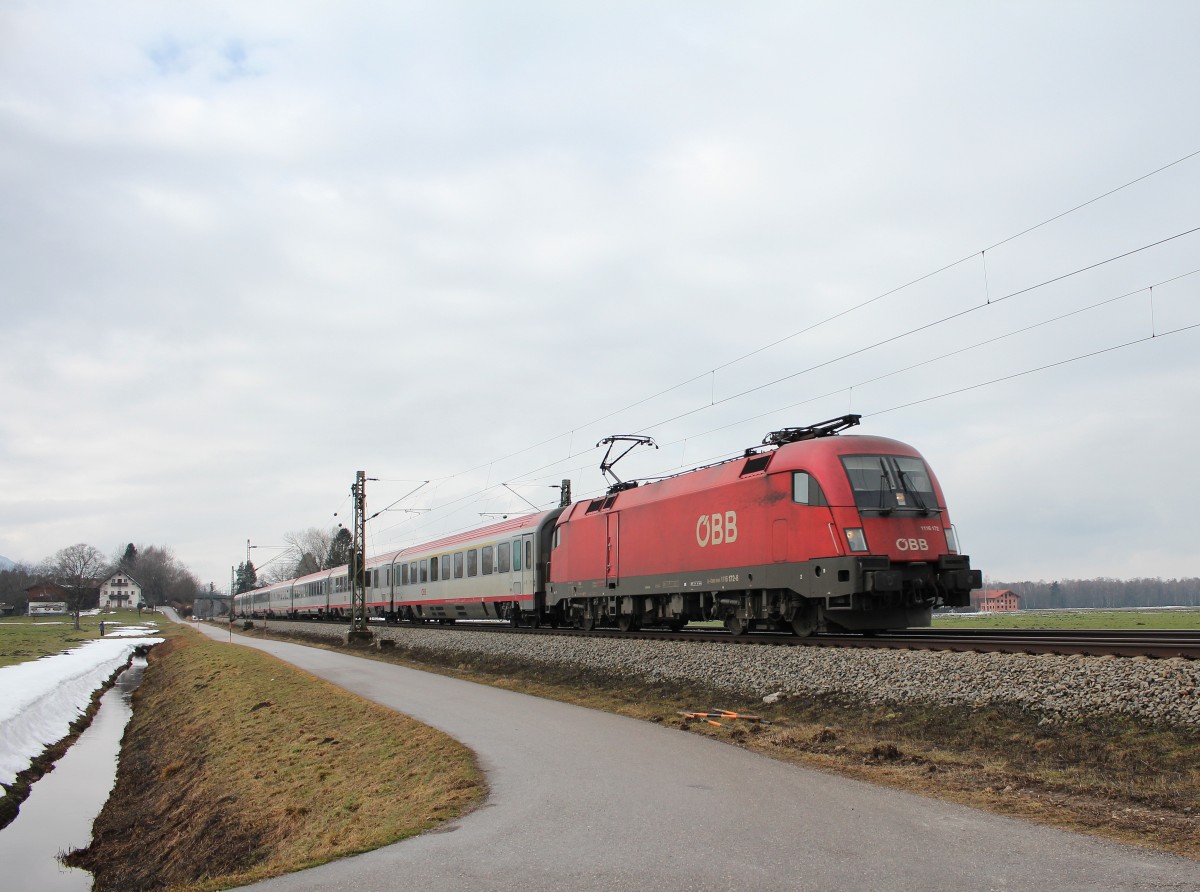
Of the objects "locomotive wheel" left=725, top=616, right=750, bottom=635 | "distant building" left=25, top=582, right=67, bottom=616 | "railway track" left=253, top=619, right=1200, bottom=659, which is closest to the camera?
"railway track" left=253, top=619, right=1200, bottom=659

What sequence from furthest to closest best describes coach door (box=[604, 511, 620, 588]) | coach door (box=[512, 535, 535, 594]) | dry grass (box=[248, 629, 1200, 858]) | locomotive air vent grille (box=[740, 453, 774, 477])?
coach door (box=[512, 535, 535, 594]), coach door (box=[604, 511, 620, 588]), locomotive air vent grille (box=[740, 453, 774, 477]), dry grass (box=[248, 629, 1200, 858])

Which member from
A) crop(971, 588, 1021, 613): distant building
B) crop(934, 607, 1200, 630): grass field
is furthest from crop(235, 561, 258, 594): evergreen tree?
crop(934, 607, 1200, 630): grass field

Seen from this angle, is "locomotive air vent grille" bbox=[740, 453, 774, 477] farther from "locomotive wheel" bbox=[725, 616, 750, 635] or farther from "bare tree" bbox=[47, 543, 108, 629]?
"bare tree" bbox=[47, 543, 108, 629]

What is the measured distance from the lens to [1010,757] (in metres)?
8.98

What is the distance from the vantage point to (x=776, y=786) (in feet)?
27.0

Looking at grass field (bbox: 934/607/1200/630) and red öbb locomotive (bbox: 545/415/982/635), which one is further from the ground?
red öbb locomotive (bbox: 545/415/982/635)

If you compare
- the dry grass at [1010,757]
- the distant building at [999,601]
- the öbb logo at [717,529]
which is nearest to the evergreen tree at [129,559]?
the distant building at [999,601]

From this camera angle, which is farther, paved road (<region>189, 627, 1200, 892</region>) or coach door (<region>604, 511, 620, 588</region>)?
coach door (<region>604, 511, 620, 588</region>)

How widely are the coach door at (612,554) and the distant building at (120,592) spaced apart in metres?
150

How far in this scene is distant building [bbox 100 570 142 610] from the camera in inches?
6004

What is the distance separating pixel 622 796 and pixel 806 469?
362 inches

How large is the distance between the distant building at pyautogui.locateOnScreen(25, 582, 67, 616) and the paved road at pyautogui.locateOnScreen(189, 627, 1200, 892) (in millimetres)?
138069

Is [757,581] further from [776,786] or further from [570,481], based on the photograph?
[570,481]

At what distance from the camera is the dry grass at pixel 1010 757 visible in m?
7.02
